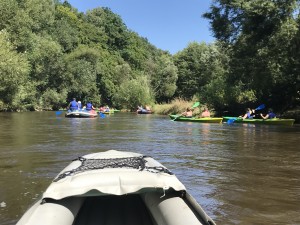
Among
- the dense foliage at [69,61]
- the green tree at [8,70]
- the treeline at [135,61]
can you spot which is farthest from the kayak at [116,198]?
the dense foliage at [69,61]

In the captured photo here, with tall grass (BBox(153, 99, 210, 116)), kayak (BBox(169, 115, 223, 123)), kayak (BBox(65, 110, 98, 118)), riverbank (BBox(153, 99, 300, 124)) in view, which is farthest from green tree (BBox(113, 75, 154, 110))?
kayak (BBox(169, 115, 223, 123))

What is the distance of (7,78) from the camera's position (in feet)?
99.0

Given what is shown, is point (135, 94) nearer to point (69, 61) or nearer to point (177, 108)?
point (69, 61)

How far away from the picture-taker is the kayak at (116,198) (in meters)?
3.34

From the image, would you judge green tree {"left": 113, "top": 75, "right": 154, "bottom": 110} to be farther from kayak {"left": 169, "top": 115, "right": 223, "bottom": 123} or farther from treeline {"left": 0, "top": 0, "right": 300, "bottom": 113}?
kayak {"left": 169, "top": 115, "right": 223, "bottom": 123}

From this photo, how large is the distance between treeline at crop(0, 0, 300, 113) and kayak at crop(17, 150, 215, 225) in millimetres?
16977

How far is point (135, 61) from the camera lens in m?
78.8

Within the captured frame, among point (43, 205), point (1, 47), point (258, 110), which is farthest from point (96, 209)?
point (1, 47)

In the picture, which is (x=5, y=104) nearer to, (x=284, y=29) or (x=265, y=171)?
(x=284, y=29)

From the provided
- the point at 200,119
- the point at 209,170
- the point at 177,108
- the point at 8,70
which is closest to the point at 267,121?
the point at 200,119

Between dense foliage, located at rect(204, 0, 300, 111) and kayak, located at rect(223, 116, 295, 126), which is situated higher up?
dense foliage, located at rect(204, 0, 300, 111)

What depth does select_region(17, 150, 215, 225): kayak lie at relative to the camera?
334 cm

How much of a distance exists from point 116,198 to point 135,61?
245 feet

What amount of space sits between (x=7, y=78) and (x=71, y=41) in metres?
30.8
